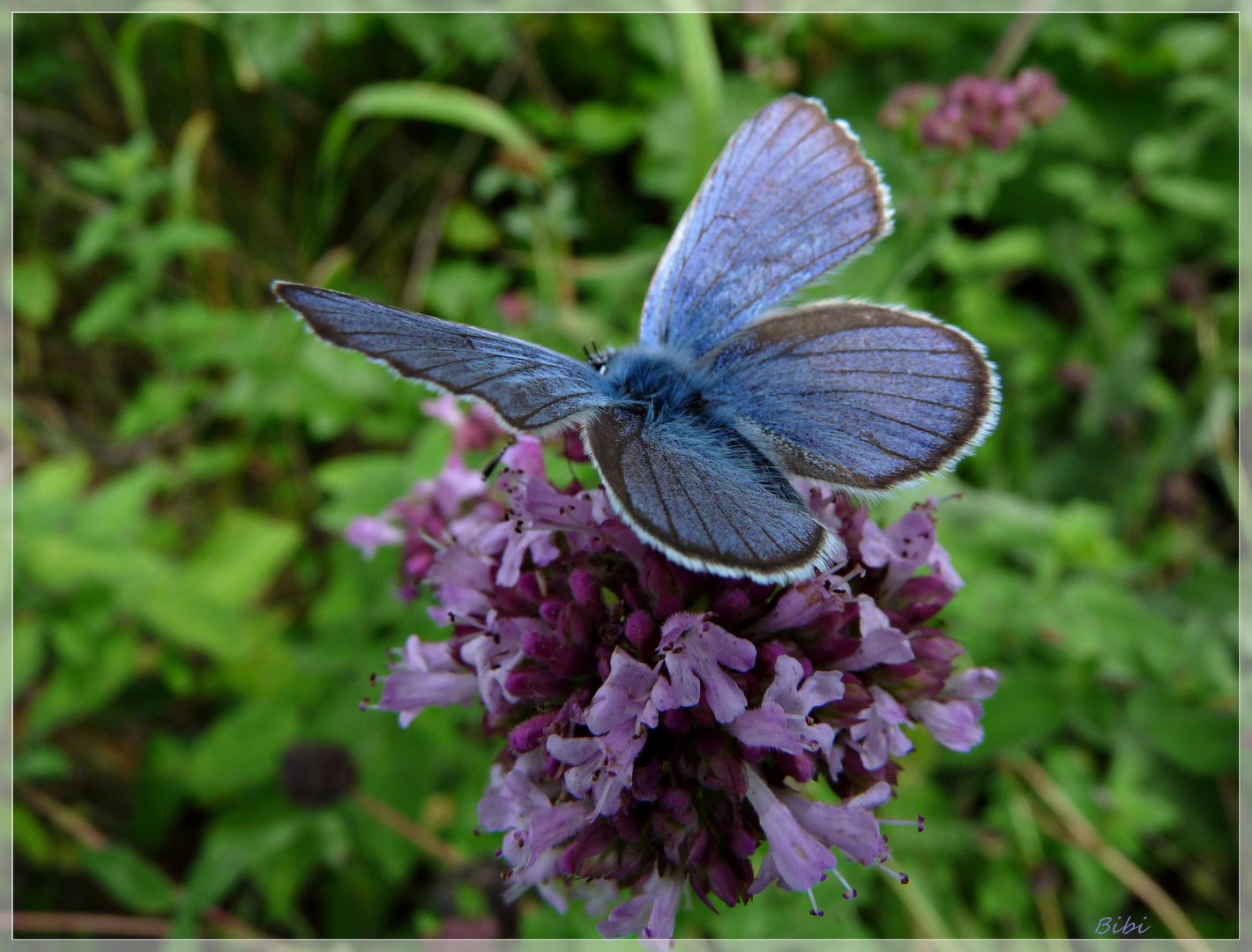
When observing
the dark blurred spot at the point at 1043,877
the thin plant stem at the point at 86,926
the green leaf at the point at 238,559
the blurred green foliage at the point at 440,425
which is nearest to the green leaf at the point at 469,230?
the blurred green foliage at the point at 440,425

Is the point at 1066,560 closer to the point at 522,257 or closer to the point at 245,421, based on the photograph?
the point at 522,257

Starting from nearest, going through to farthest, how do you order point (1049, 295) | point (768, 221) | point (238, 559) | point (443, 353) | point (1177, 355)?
point (443, 353), point (768, 221), point (238, 559), point (1177, 355), point (1049, 295)

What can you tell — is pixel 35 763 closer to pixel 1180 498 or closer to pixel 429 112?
pixel 429 112

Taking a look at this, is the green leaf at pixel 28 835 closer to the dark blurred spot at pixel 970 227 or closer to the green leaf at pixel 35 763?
the green leaf at pixel 35 763

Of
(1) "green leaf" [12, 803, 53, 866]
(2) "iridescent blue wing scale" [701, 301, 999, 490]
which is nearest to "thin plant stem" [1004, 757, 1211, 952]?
(2) "iridescent blue wing scale" [701, 301, 999, 490]

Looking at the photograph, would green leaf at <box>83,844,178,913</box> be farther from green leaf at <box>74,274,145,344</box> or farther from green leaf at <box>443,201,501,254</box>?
green leaf at <box>443,201,501,254</box>

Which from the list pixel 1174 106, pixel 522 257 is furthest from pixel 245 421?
pixel 1174 106

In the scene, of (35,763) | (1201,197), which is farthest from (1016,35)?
(35,763)
